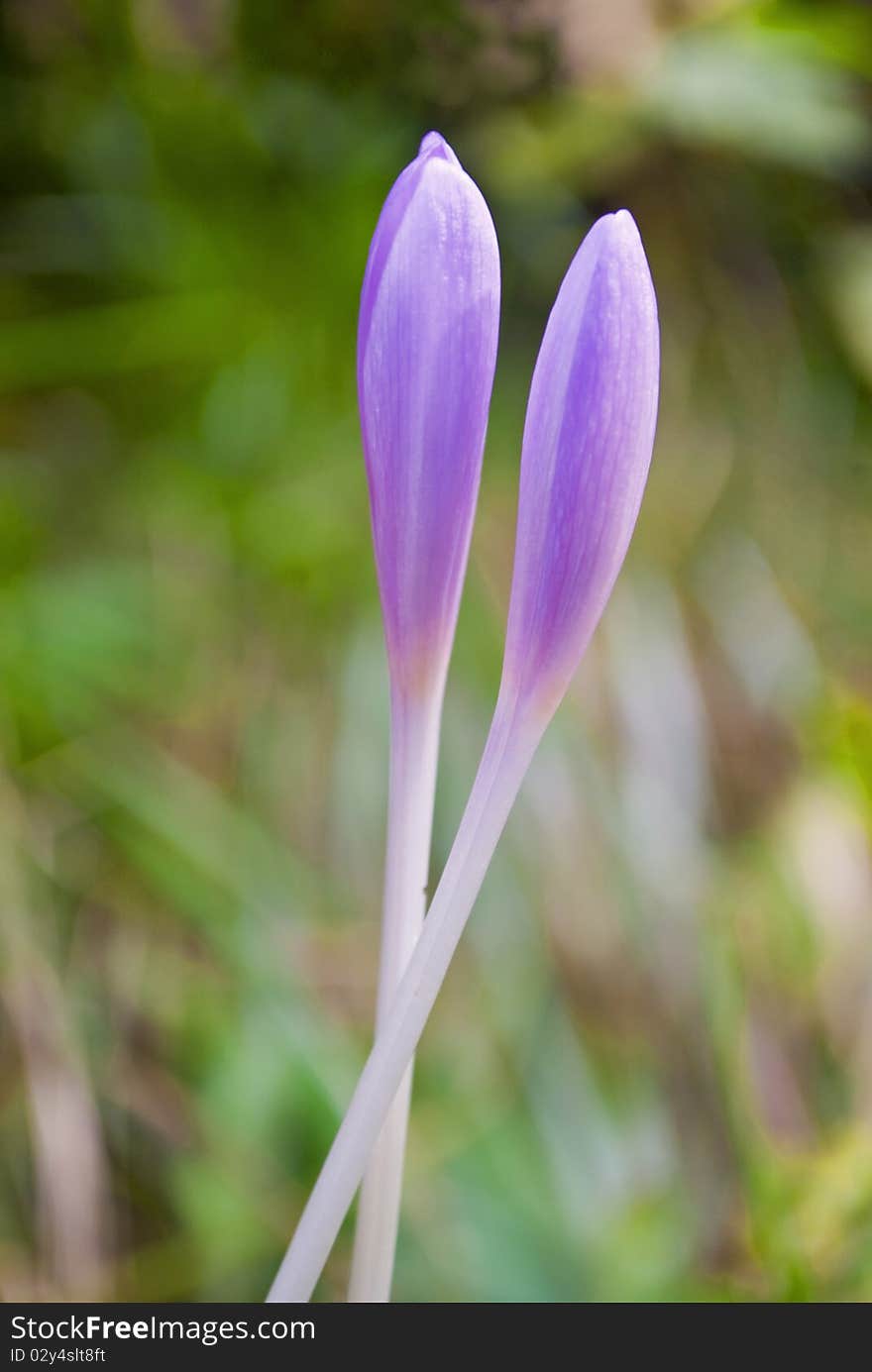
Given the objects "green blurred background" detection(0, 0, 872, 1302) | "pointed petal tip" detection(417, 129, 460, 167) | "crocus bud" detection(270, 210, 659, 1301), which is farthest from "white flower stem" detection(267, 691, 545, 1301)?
"green blurred background" detection(0, 0, 872, 1302)

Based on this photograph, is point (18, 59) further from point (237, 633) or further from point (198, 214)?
point (237, 633)

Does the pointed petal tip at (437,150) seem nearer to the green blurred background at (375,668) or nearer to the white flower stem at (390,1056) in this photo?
the white flower stem at (390,1056)

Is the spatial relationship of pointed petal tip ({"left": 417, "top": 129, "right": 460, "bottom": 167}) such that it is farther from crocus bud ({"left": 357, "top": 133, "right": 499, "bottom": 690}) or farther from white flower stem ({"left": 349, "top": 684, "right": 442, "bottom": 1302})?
white flower stem ({"left": 349, "top": 684, "right": 442, "bottom": 1302})

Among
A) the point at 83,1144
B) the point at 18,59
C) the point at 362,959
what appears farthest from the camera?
the point at 18,59

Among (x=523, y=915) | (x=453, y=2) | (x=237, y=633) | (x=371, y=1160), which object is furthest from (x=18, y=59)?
(x=371, y=1160)

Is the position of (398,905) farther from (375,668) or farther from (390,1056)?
(375,668)

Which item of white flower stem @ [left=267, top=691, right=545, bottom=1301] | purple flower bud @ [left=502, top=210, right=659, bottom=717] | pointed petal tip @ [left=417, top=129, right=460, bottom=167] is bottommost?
white flower stem @ [left=267, top=691, right=545, bottom=1301]
